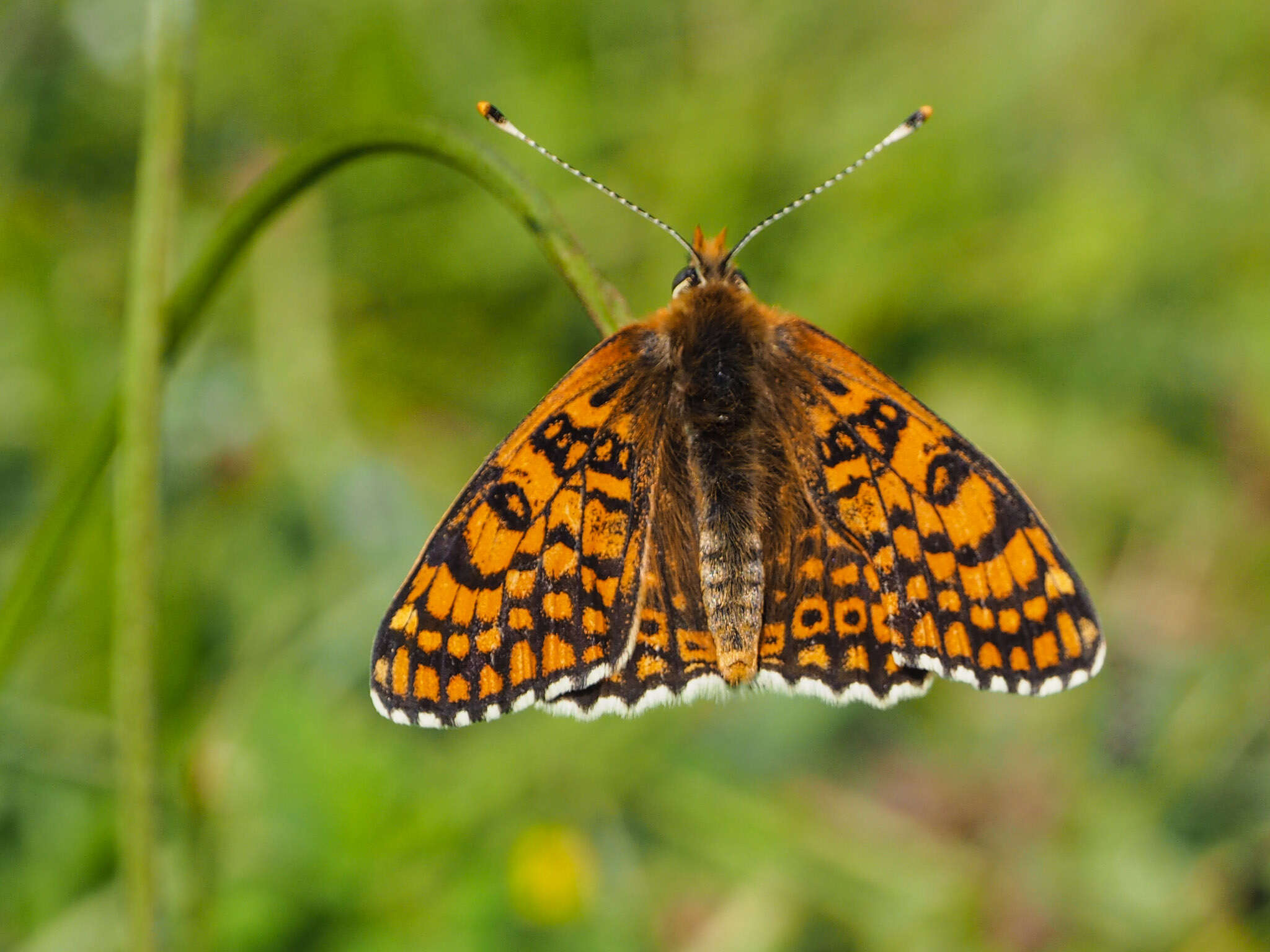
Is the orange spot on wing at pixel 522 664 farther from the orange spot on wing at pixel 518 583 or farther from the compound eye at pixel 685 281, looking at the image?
the compound eye at pixel 685 281

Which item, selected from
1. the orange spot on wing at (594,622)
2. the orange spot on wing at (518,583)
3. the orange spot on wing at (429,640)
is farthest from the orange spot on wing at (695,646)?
the orange spot on wing at (429,640)

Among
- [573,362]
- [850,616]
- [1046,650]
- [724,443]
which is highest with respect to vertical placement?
[573,362]

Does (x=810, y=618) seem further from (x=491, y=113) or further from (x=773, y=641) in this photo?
(x=491, y=113)

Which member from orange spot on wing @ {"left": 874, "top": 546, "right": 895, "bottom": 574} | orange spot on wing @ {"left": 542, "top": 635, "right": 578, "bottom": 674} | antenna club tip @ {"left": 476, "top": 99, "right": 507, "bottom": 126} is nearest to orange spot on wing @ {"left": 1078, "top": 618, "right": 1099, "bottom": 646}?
orange spot on wing @ {"left": 874, "top": 546, "right": 895, "bottom": 574}

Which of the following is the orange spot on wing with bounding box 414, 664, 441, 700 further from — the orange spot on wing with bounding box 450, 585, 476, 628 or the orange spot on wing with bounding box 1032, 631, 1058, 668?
the orange spot on wing with bounding box 1032, 631, 1058, 668

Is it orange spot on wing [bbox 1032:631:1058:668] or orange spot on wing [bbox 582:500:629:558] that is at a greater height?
orange spot on wing [bbox 582:500:629:558]

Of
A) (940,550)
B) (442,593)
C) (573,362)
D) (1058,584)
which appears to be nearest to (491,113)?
(442,593)
